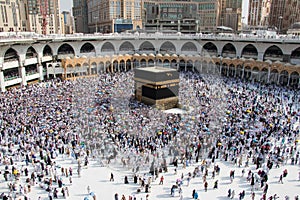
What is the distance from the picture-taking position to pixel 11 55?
125 feet

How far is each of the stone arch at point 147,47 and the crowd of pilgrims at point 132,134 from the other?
80.1ft

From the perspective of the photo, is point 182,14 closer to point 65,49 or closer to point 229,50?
point 229,50

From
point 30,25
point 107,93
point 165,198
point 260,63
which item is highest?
point 30,25

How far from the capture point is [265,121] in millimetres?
23312

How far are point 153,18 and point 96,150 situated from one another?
71692mm

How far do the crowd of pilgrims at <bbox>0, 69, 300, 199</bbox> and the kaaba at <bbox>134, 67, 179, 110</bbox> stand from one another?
1060 millimetres

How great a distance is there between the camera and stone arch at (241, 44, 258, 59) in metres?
45.0

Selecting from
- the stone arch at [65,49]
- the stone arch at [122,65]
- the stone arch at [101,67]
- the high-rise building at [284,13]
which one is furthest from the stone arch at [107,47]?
the high-rise building at [284,13]

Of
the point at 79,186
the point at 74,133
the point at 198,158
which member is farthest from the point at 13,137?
the point at 198,158

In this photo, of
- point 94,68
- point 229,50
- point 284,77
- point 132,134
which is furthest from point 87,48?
point 132,134

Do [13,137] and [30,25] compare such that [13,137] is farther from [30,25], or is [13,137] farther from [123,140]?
[30,25]

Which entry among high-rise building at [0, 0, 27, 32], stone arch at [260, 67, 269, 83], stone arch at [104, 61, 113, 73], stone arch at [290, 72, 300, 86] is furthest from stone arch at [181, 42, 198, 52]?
high-rise building at [0, 0, 27, 32]

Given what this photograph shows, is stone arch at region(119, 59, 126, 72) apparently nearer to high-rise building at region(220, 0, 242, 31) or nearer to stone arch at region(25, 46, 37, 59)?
stone arch at region(25, 46, 37, 59)

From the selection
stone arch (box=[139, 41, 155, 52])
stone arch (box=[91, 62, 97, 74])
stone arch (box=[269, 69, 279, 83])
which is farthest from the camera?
stone arch (box=[139, 41, 155, 52])
